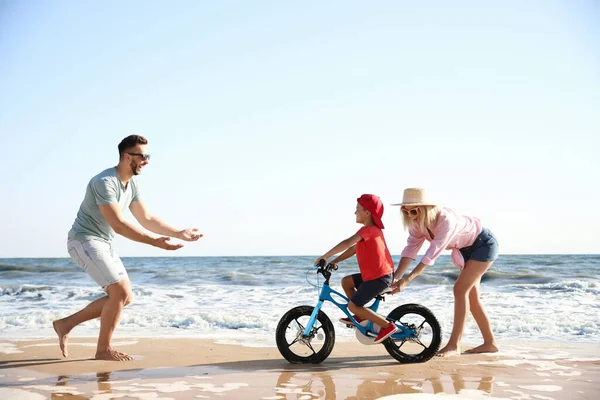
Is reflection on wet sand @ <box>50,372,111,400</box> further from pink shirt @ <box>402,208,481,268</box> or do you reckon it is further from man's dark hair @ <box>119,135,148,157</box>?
pink shirt @ <box>402,208,481,268</box>

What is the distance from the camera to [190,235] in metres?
5.05

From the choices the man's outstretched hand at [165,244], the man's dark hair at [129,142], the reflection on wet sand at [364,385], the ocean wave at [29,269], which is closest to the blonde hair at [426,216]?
the reflection on wet sand at [364,385]

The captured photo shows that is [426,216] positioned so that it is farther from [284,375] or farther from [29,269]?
[29,269]

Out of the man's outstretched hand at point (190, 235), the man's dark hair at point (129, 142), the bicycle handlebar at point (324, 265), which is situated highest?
the man's dark hair at point (129, 142)

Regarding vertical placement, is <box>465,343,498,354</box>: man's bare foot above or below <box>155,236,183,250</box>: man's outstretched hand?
below

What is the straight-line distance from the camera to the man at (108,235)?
16.4 feet

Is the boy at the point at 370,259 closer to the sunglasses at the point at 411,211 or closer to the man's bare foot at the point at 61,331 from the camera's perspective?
the sunglasses at the point at 411,211

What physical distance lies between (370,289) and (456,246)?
1088 millimetres

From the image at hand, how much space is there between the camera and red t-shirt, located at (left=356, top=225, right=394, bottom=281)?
5102mm

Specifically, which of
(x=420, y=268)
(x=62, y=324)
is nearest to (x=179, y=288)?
(x=62, y=324)

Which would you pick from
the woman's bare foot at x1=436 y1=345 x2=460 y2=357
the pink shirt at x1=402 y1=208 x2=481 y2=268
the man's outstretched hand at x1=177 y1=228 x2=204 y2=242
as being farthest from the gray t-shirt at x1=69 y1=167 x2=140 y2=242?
the woman's bare foot at x1=436 y1=345 x2=460 y2=357

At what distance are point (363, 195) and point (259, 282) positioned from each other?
38.4 ft

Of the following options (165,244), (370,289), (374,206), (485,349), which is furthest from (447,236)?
(165,244)

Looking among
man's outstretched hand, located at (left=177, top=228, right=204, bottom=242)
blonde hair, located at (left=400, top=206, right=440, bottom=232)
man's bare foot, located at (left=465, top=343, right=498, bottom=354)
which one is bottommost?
man's bare foot, located at (left=465, top=343, right=498, bottom=354)
